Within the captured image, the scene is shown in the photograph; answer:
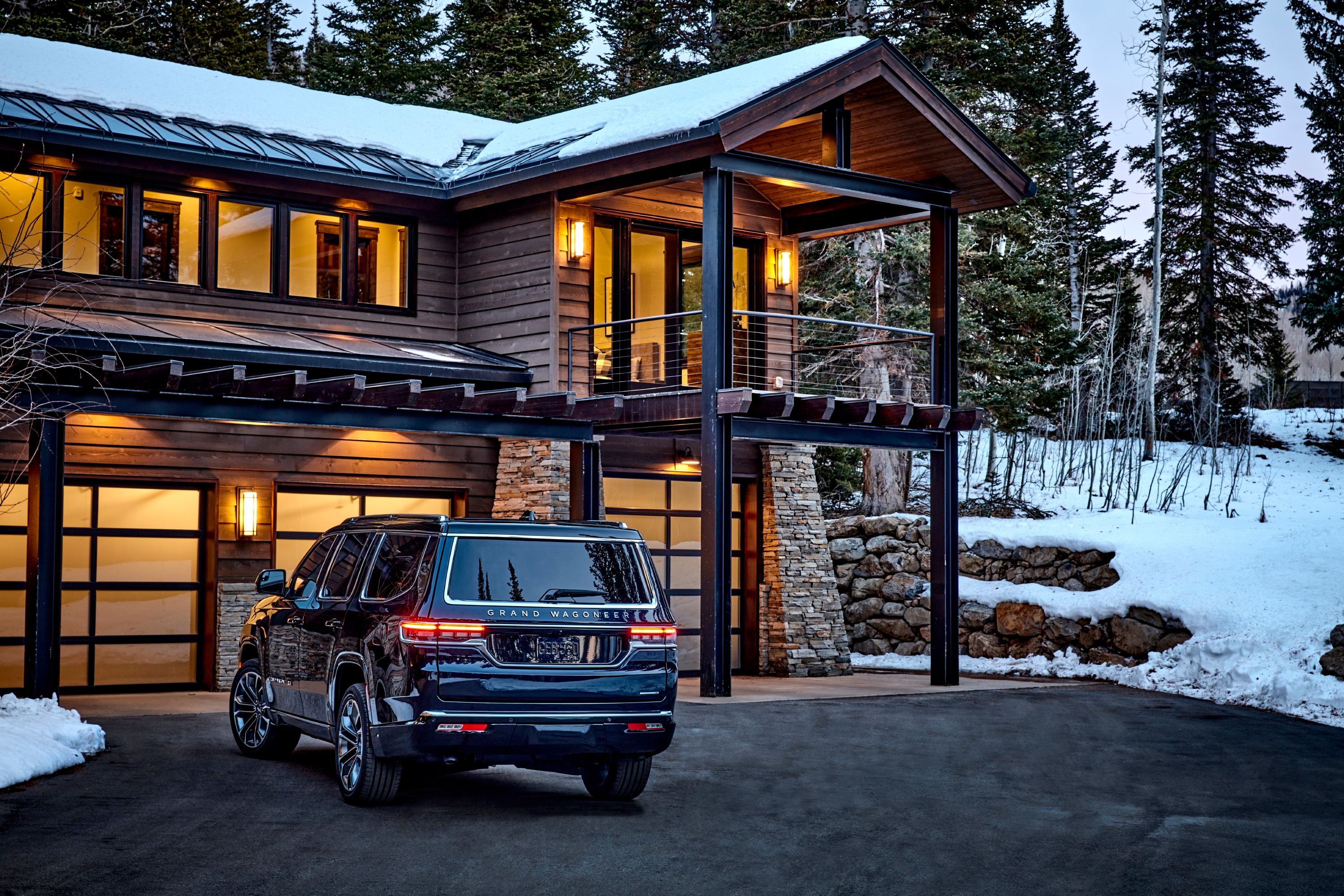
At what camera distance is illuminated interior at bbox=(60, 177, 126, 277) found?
16.2 meters

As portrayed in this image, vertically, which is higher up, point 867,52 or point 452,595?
point 867,52

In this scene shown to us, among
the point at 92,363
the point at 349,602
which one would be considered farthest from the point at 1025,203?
the point at 349,602

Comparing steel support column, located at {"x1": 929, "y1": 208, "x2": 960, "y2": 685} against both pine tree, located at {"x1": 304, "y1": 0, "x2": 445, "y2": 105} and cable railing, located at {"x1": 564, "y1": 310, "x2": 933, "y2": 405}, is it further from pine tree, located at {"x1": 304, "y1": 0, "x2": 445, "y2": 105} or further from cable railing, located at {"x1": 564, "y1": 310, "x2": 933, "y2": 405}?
pine tree, located at {"x1": 304, "y1": 0, "x2": 445, "y2": 105}

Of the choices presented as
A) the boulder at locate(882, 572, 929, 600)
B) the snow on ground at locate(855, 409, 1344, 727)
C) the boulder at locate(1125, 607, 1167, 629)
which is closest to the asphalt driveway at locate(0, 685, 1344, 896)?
the snow on ground at locate(855, 409, 1344, 727)

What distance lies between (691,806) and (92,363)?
702 cm

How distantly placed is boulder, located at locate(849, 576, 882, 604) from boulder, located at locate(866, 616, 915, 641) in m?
0.29

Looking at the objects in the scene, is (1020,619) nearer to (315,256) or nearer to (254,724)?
(315,256)

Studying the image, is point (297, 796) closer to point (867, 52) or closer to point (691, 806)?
point (691, 806)

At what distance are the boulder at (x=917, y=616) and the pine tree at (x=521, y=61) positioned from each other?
15.6 meters

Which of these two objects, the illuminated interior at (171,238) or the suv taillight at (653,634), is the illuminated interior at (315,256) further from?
the suv taillight at (653,634)

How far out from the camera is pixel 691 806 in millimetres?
8922

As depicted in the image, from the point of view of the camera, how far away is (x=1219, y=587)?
17.7 m

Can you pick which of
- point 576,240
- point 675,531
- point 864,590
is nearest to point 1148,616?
point 864,590

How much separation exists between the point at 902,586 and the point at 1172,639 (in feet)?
14.5
